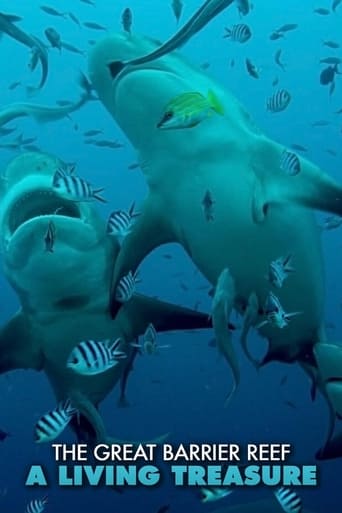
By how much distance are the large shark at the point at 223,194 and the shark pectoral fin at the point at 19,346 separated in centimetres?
75

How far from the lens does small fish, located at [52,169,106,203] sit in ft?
12.2

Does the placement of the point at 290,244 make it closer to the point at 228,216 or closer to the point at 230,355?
the point at 228,216

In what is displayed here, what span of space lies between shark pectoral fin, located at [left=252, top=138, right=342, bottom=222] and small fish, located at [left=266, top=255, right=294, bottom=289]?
1.00 ft

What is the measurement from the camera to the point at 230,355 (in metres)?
4.01

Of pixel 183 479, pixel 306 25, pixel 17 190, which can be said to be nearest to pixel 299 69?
pixel 306 25

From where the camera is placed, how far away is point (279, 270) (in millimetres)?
4191

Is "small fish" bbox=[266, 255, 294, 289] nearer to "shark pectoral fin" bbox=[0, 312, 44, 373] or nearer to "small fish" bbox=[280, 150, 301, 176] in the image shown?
"small fish" bbox=[280, 150, 301, 176]

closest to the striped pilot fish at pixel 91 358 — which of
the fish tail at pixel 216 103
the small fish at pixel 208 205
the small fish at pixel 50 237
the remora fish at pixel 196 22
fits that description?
the small fish at pixel 50 237

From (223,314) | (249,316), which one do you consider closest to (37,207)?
(223,314)

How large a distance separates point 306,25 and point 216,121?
28.7 feet

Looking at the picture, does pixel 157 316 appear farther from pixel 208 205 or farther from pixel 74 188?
pixel 74 188

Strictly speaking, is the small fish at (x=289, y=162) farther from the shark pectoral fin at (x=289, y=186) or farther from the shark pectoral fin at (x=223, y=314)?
the shark pectoral fin at (x=223, y=314)

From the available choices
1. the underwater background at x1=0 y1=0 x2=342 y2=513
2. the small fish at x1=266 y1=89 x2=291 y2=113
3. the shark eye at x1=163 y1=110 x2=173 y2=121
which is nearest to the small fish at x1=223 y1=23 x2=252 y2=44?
the small fish at x1=266 y1=89 x2=291 y2=113

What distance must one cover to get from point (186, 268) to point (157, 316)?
50.5 feet
